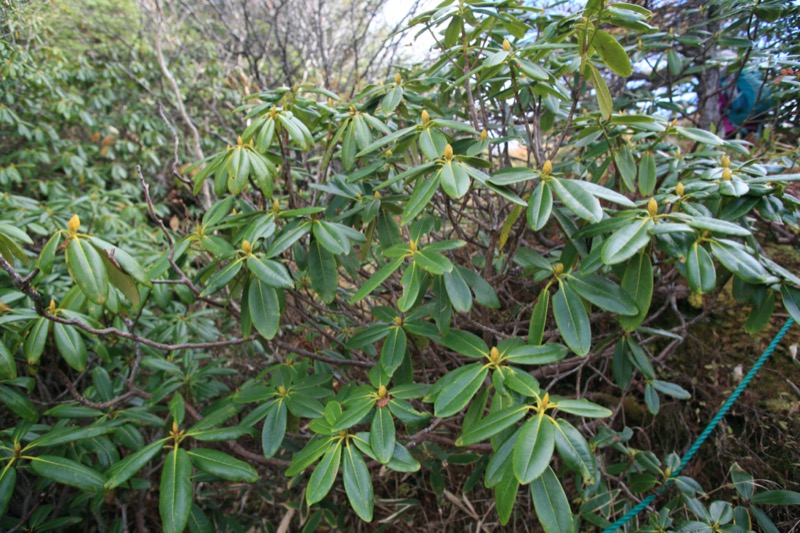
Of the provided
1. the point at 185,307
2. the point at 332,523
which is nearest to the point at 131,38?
the point at 185,307

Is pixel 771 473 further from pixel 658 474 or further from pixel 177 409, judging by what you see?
pixel 177 409

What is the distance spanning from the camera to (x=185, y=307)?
7.06 ft

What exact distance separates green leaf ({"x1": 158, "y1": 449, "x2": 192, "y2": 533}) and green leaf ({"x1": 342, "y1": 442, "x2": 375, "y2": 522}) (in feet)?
1.23

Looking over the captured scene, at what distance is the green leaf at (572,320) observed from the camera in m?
0.97

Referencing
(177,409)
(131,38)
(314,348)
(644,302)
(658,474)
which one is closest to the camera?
(644,302)

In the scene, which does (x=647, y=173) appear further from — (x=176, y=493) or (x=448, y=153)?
(x=176, y=493)

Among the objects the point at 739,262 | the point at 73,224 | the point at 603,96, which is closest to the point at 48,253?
the point at 73,224

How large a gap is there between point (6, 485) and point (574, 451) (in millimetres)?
1371

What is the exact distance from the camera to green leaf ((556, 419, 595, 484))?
850mm

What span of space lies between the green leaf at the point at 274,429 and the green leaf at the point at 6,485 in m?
0.62

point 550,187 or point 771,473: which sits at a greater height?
point 550,187

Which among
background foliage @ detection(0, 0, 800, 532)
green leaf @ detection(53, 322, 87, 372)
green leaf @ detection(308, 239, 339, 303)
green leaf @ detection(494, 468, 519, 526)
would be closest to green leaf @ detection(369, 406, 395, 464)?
background foliage @ detection(0, 0, 800, 532)

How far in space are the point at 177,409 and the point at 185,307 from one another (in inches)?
39.0

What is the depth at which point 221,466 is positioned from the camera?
1149 mm
